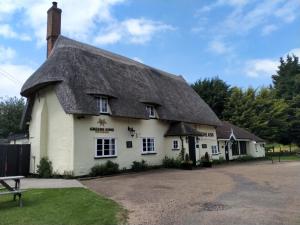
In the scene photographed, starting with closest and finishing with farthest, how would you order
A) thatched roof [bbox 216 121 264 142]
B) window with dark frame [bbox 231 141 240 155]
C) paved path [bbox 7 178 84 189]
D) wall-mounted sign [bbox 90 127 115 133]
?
paved path [bbox 7 178 84 189] < wall-mounted sign [bbox 90 127 115 133] < thatched roof [bbox 216 121 264 142] < window with dark frame [bbox 231 141 240 155]

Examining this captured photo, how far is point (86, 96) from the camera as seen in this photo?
56.3 feet

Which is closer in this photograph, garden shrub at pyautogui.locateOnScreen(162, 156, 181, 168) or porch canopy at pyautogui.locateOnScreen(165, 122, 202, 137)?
garden shrub at pyautogui.locateOnScreen(162, 156, 181, 168)

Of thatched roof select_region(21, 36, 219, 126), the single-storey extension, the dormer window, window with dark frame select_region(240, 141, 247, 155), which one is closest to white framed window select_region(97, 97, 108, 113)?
the dormer window

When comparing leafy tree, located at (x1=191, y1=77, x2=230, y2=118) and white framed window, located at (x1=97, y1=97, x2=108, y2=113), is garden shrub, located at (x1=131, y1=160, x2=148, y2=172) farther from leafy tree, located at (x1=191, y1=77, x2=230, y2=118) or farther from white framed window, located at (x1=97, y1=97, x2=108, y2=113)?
Result: leafy tree, located at (x1=191, y1=77, x2=230, y2=118)

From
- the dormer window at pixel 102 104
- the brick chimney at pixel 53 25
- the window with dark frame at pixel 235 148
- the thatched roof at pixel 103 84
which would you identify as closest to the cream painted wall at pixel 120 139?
the dormer window at pixel 102 104

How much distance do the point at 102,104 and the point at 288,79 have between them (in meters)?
50.6

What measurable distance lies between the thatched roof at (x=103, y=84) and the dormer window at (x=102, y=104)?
345 mm

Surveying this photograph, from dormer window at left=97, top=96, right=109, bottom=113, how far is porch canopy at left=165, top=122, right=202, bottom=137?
6170 mm

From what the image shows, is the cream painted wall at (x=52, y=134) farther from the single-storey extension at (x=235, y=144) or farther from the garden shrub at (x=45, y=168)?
the single-storey extension at (x=235, y=144)

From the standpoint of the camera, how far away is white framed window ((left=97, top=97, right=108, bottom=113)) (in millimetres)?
18328

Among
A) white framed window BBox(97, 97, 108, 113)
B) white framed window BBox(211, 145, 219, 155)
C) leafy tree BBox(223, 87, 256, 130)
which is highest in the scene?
leafy tree BBox(223, 87, 256, 130)

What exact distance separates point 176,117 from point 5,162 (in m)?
12.4

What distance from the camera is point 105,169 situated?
17453 millimetres

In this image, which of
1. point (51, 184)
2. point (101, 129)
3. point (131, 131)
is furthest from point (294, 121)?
point (51, 184)
